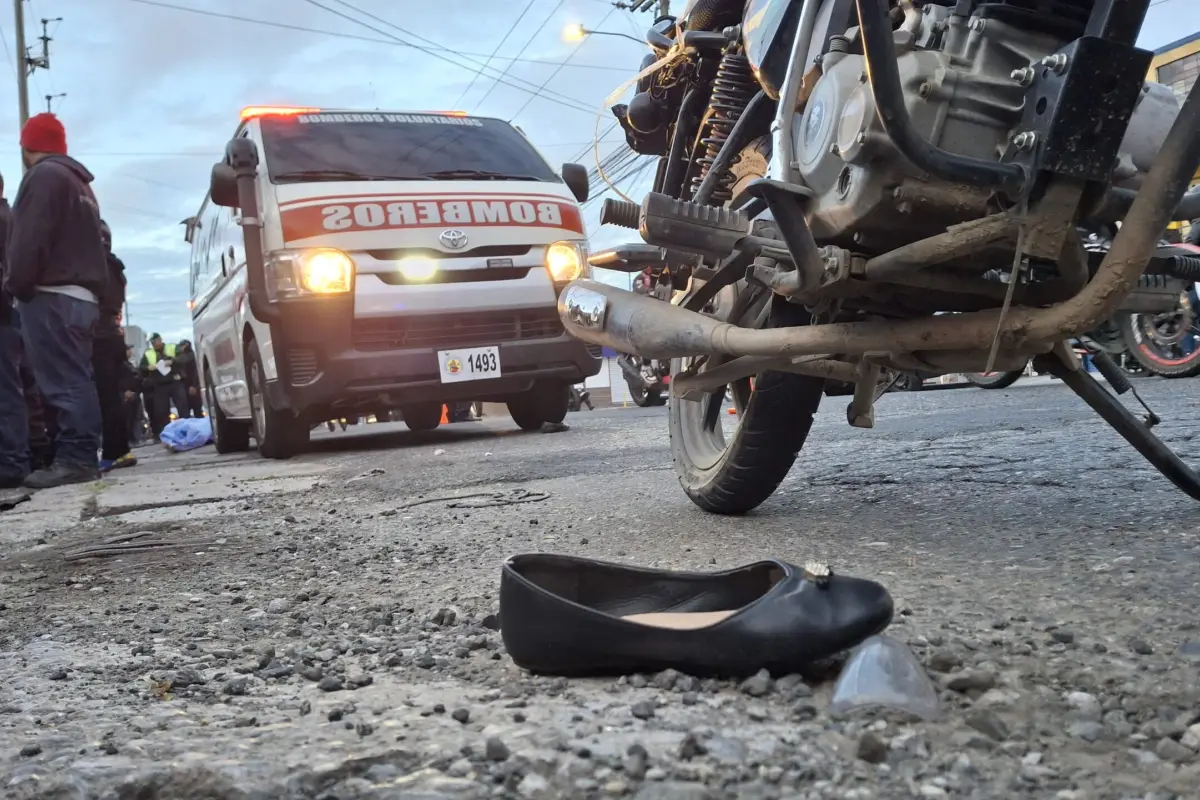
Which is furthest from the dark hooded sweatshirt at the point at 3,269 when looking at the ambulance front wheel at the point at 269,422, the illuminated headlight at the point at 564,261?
the illuminated headlight at the point at 564,261

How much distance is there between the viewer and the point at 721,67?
250cm

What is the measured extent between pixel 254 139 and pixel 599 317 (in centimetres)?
403

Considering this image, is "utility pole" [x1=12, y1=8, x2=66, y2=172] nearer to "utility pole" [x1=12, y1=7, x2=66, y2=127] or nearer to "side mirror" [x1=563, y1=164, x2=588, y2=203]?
"utility pole" [x1=12, y1=7, x2=66, y2=127]

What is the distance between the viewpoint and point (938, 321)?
5.56ft

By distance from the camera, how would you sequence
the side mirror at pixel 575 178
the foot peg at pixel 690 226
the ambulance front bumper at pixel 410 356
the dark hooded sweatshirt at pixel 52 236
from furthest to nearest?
the side mirror at pixel 575 178 → the ambulance front bumper at pixel 410 356 → the dark hooded sweatshirt at pixel 52 236 → the foot peg at pixel 690 226

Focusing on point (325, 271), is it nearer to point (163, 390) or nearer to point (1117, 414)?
point (1117, 414)

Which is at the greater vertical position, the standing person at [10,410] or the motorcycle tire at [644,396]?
the standing person at [10,410]

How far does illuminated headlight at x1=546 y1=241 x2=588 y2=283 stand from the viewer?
570 cm

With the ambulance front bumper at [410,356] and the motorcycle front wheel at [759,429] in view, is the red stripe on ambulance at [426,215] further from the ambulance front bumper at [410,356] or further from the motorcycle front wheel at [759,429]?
the motorcycle front wheel at [759,429]

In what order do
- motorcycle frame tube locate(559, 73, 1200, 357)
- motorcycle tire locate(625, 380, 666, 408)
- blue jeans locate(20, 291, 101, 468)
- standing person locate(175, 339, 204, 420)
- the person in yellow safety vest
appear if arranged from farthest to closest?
1. standing person locate(175, 339, 204, 420)
2. the person in yellow safety vest
3. motorcycle tire locate(625, 380, 666, 408)
4. blue jeans locate(20, 291, 101, 468)
5. motorcycle frame tube locate(559, 73, 1200, 357)

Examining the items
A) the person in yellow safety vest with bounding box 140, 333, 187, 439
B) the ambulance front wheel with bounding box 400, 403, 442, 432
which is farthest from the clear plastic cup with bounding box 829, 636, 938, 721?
the person in yellow safety vest with bounding box 140, 333, 187, 439

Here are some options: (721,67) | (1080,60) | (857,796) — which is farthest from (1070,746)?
(721,67)

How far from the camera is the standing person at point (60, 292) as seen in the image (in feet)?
15.5

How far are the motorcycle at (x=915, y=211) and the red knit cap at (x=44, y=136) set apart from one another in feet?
13.2
